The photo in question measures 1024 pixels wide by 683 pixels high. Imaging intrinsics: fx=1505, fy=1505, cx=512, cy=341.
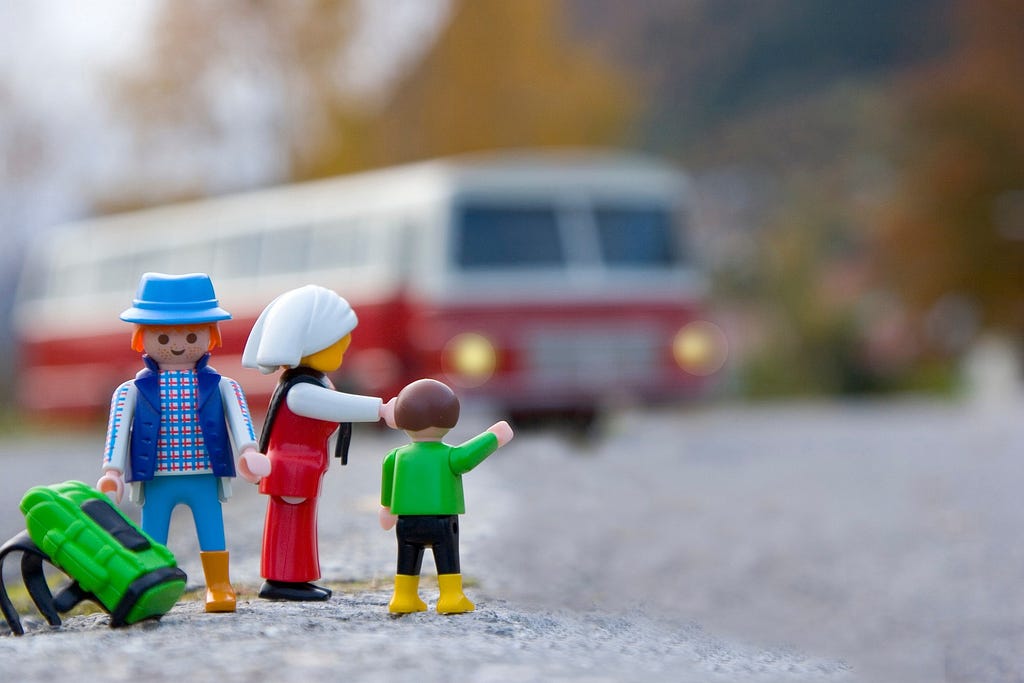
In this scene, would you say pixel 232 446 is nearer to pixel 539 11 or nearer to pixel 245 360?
pixel 245 360

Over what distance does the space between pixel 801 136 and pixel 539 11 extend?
3436cm

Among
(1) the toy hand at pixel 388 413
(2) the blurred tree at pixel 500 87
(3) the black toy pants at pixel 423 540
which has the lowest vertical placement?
(3) the black toy pants at pixel 423 540

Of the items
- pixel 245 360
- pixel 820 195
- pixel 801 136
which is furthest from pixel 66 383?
pixel 801 136

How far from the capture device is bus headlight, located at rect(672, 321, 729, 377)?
511 inches

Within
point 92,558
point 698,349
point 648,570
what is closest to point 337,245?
point 698,349

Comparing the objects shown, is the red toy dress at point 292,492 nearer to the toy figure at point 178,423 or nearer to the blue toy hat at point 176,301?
the toy figure at point 178,423

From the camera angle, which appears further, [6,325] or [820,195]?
[820,195]

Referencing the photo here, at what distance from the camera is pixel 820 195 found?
164ft

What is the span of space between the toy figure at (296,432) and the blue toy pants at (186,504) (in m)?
0.16

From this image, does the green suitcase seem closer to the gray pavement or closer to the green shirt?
the gray pavement

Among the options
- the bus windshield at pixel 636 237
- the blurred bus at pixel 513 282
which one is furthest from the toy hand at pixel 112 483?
the bus windshield at pixel 636 237

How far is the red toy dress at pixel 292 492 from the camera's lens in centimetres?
453

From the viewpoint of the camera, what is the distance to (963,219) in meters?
34.4

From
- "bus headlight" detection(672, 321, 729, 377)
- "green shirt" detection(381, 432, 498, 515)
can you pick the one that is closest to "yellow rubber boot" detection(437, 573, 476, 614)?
"green shirt" detection(381, 432, 498, 515)
